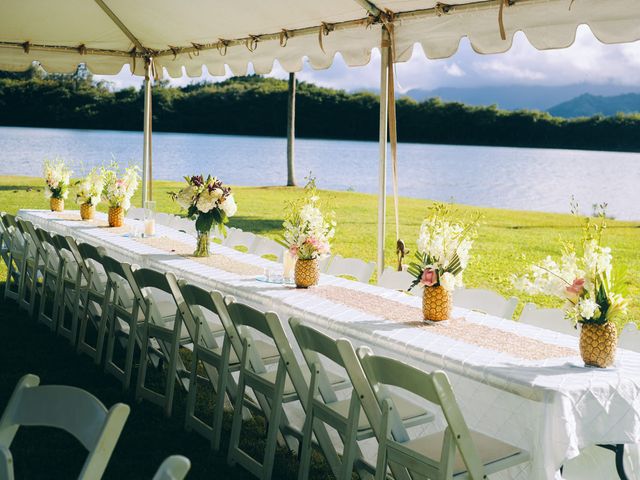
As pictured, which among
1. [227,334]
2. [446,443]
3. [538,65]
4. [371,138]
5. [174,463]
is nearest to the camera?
[174,463]

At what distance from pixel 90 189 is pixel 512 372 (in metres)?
5.43

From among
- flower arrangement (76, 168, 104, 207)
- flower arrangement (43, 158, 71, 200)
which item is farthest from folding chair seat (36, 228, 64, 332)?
flower arrangement (43, 158, 71, 200)

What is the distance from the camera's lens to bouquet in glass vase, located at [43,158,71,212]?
772 cm

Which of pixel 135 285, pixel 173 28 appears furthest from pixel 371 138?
pixel 135 285

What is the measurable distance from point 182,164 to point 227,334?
25.9 metres

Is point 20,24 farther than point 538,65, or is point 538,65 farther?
point 538,65

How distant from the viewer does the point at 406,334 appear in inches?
128

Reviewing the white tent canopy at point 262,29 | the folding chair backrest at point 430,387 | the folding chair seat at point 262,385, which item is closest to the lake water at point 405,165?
the white tent canopy at point 262,29

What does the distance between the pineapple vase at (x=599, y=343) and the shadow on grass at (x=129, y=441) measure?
149 centimetres

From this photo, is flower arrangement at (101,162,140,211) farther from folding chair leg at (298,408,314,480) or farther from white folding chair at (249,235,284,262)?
folding chair leg at (298,408,314,480)

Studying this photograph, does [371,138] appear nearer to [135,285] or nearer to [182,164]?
[182,164]

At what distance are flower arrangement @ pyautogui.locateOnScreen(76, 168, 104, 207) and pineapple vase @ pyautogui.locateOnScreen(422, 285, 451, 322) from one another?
4388mm

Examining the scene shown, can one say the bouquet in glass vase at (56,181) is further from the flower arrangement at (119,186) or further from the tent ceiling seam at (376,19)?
the tent ceiling seam at (376,19)

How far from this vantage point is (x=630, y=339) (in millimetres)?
3309
